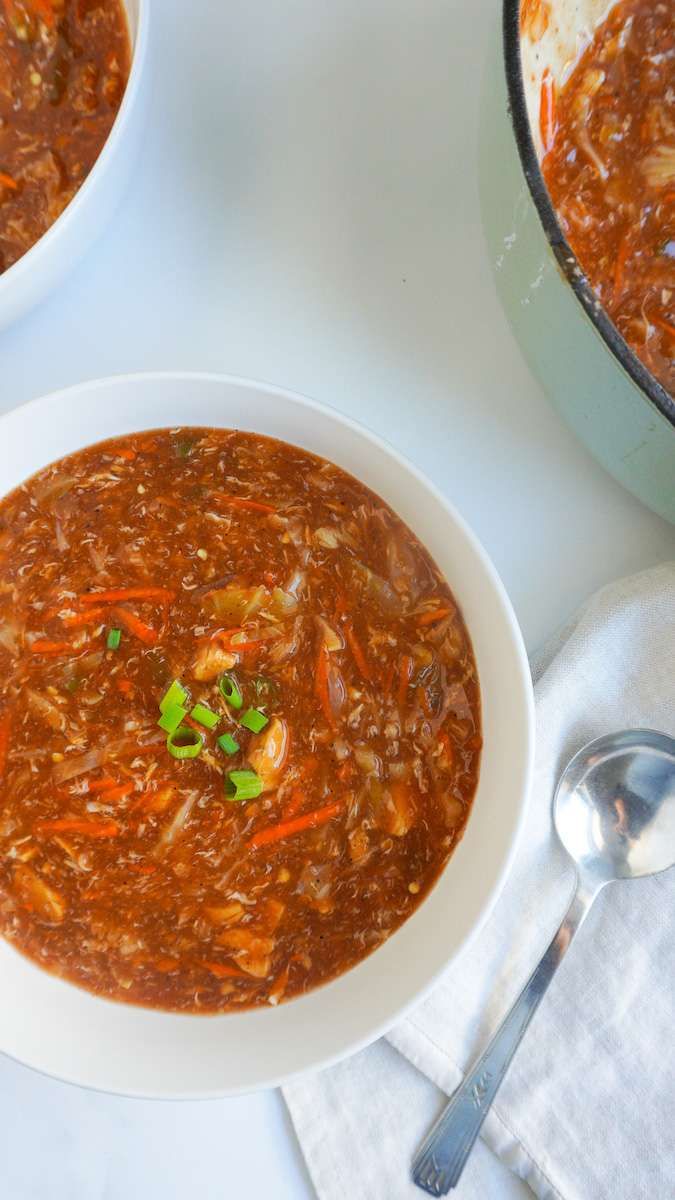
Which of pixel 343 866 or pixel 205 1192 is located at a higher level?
pixel 343 866

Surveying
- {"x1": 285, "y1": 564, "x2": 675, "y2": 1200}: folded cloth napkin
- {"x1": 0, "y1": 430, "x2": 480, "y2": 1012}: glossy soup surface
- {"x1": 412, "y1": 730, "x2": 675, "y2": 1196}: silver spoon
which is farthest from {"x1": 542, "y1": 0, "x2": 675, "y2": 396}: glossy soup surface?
{"x1": 412, "y1": 730, "x2": 675, "y2": 1196}: silver spoon

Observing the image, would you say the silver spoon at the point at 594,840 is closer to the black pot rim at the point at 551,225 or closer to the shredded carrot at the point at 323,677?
the shredded carrot at the point at 323,677

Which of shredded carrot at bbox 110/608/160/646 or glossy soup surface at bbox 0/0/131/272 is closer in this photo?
shredded carrot at bbox 110/608/160/646

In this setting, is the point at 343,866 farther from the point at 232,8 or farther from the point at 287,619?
the point at 232,8

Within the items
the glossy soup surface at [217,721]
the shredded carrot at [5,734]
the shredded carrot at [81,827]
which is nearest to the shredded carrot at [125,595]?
the glossy soup surface at [217,721]

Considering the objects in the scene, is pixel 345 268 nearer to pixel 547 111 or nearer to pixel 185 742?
pixel 547 111

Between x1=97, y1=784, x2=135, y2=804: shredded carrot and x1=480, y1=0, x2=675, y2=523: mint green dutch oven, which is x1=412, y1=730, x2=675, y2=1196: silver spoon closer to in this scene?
x1=480, y1=0, x2=675, y2=523: mint green dutch oven

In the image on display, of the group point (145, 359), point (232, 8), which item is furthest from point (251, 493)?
point (232, 8)
